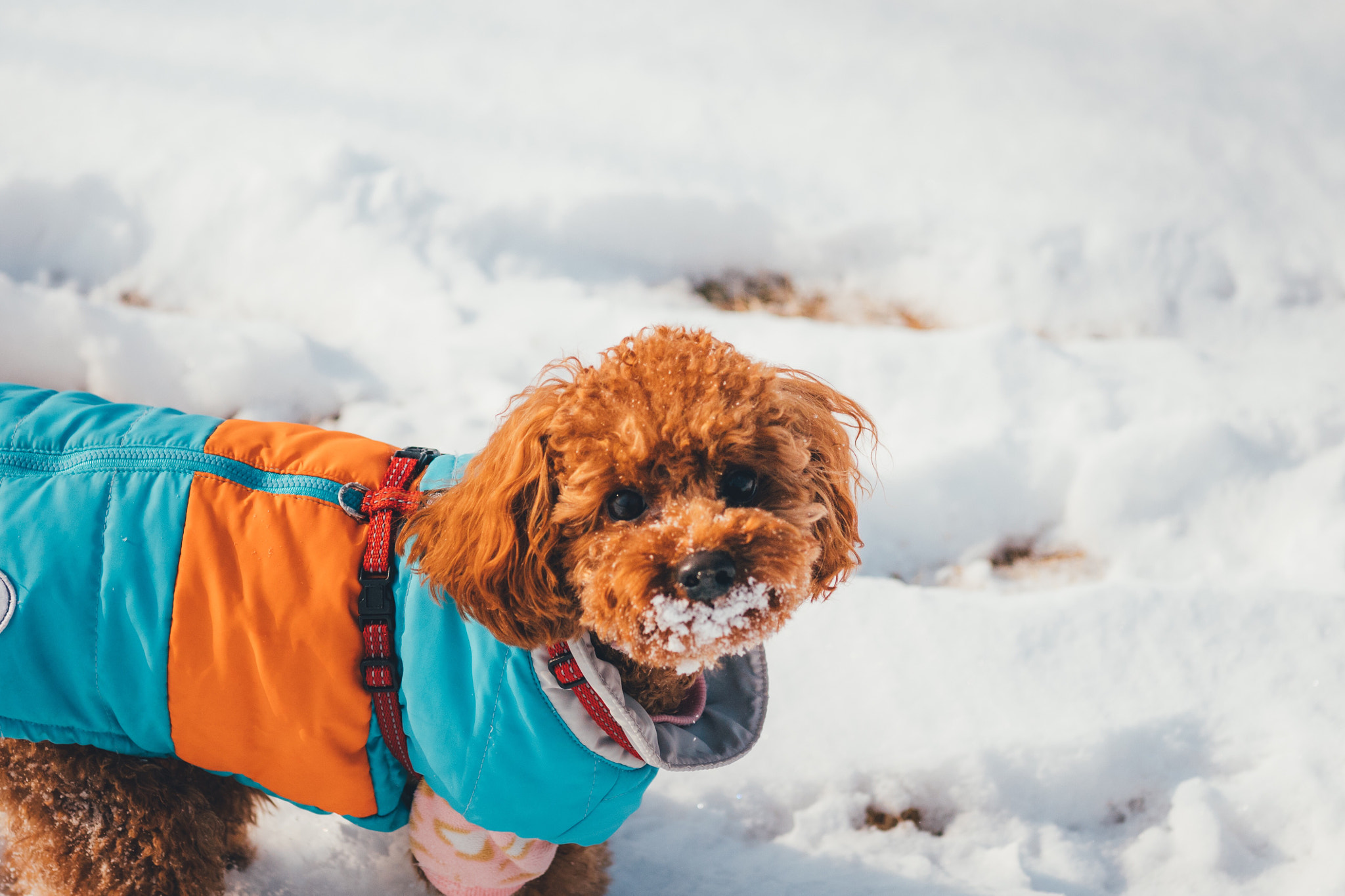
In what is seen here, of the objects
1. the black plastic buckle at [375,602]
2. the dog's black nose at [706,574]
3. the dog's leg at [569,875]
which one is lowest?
the dog's leg at [569,875]

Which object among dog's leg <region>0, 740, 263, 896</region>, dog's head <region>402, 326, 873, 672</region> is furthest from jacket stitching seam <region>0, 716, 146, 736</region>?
dog's head <region>402, 326, 873, 672</region>

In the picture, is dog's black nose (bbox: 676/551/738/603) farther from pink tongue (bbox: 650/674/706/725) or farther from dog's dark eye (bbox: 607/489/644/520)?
pink tongue (bbox: 650/674/706/725)

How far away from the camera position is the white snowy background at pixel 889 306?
1979 millimetres

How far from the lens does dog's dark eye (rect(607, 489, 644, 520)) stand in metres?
1.29

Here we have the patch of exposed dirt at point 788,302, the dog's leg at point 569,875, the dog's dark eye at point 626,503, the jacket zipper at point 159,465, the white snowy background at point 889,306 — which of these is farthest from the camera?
the patch of exposed dirt at point 788,302

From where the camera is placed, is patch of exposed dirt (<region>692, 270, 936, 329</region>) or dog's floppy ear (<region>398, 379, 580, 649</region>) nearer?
dog's floppy ear (<region>398, 379, 580, 649</region>)

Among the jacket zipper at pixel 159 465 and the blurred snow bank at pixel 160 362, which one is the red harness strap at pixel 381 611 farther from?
the blurred snow bank at pixel 160 362

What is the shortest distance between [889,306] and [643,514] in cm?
226

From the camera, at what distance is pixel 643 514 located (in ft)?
4.23

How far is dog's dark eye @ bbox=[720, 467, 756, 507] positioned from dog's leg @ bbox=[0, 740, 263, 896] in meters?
1.15

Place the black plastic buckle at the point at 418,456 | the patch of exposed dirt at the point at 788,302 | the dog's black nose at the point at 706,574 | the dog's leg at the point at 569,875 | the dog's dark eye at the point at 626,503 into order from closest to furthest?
the dog's black nose at the point at 706,574 → the dog's dark eye at the point at 626,503 → the black plastic buckle at the point at 418,456 → the dog's leg at the point at 569,875 → the patch of exposed dirt at the point at 788,302

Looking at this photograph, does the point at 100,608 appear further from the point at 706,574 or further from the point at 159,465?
the point at 706,574

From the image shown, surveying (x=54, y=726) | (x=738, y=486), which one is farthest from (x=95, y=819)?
(x=738, y=486)

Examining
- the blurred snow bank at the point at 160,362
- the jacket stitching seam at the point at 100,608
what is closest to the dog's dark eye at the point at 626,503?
the jacket stitching seam at the point at 100,608
